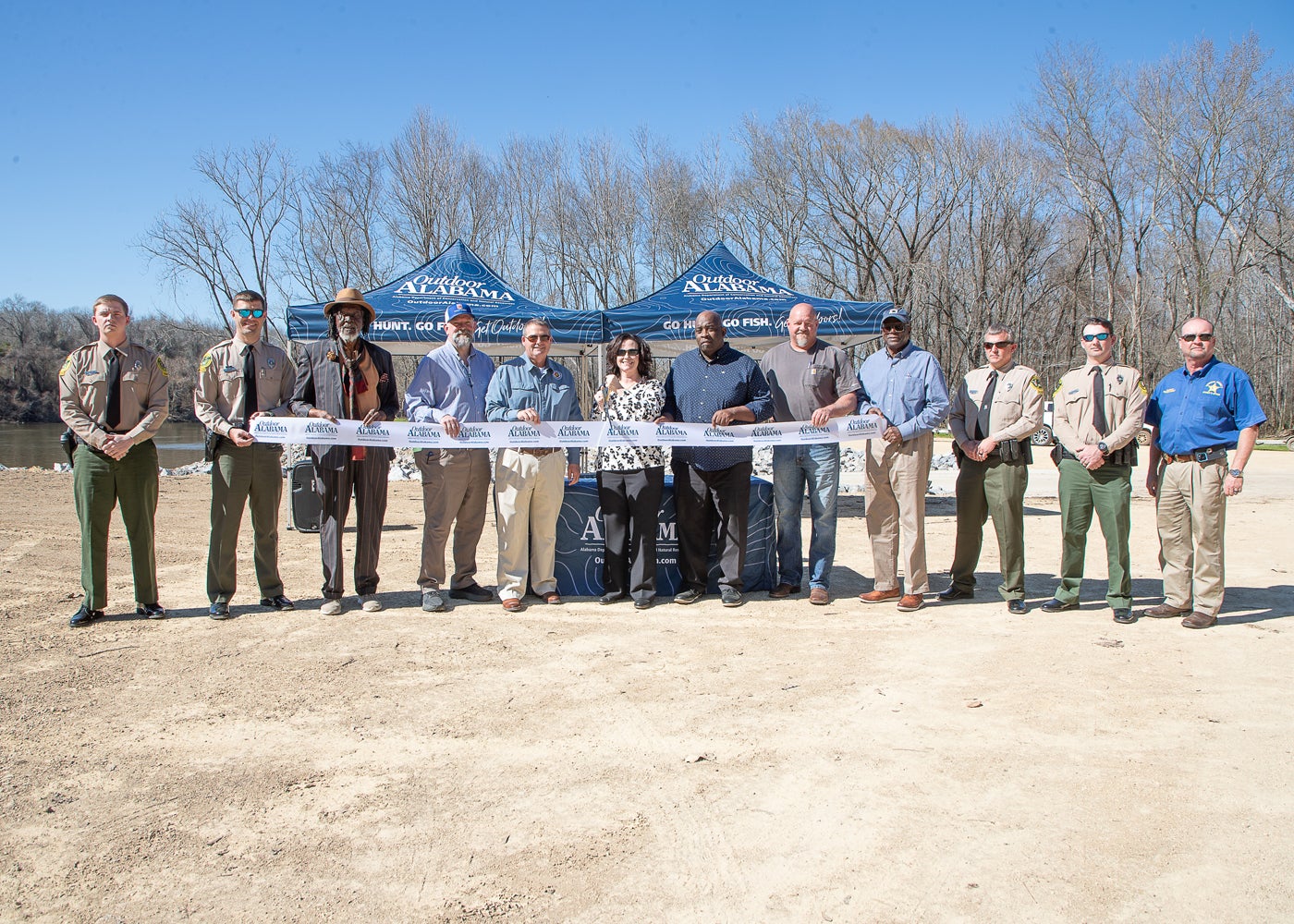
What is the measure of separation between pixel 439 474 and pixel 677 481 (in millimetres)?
1707

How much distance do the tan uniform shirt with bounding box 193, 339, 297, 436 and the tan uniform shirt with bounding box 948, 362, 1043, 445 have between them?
473cm

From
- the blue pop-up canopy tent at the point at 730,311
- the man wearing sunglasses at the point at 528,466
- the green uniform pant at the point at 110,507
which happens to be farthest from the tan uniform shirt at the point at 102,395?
the blue pop-up canopy tent at the point at 730,311

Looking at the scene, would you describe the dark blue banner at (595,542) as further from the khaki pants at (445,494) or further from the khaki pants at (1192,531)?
the khaki pants at (1192,531)

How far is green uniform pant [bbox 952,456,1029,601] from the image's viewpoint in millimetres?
5824

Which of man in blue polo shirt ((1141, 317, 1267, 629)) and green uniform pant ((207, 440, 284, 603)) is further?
green uniform pant ((207, 440, 284, 603))

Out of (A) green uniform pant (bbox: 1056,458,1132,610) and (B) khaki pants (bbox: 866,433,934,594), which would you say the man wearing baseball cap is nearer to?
(B) khaki pants (bbox: 866,433,934,594)

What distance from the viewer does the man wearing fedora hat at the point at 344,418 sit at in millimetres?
5711

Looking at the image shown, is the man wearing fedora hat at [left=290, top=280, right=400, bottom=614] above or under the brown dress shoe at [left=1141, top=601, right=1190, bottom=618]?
above

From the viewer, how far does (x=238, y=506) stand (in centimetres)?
565

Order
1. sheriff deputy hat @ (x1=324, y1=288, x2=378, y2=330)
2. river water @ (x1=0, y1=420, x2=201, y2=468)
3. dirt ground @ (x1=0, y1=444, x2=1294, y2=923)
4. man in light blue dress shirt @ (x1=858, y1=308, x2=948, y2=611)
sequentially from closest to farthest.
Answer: dirt ground @ (x1=0, y1=444, x2=1294, y2=923) → sheriff deputy hat @ (x1=324, y1=288, x2=378, y2=330) → man in light blue dress shirt @ (x1=858, y1=308, x2=948, y2=611) → river water @ (x1=0, y1=420, x2=201, y2=468)

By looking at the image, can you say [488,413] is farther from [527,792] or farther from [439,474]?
[527,792]

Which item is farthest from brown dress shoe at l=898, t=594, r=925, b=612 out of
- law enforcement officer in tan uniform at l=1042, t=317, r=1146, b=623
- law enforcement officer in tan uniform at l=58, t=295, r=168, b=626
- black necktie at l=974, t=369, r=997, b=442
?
law enforcement officer in tan uniform at l=58, t=295, r=168, b=626

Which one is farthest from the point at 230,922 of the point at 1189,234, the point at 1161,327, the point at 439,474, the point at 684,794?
the point at 1161,327

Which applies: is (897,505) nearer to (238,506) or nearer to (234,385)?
(238,506)
